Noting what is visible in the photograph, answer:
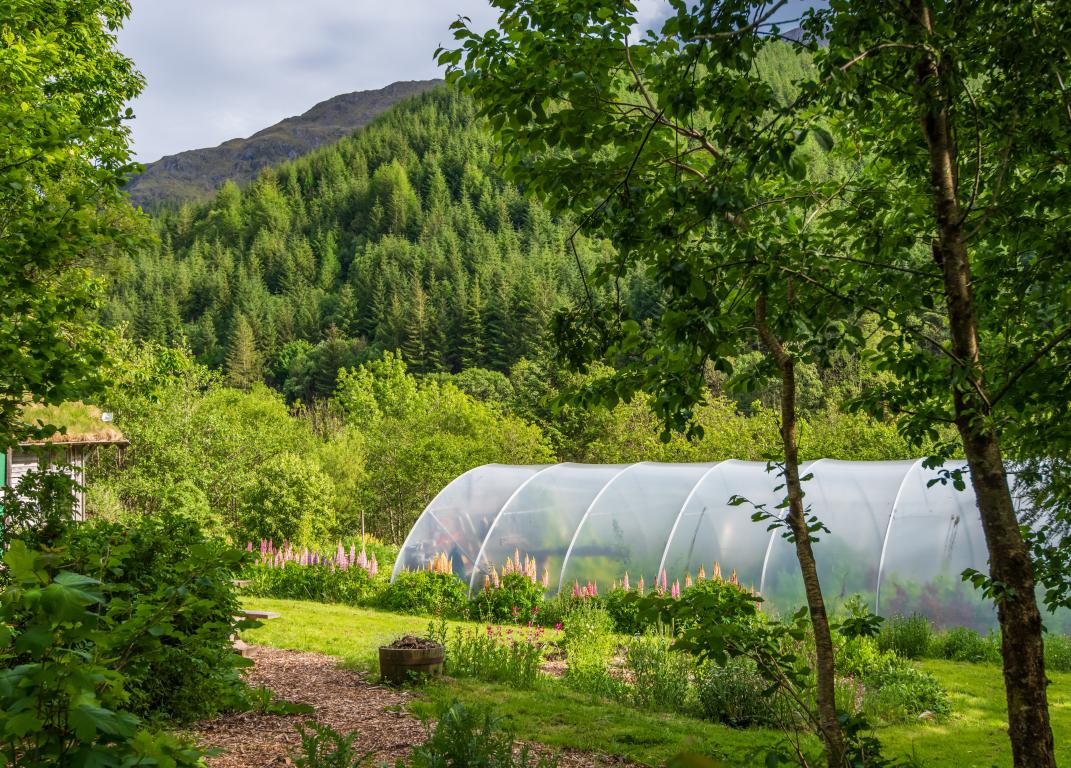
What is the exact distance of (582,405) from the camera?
402cm

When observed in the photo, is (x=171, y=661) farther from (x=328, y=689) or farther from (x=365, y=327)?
(x=365, y=327)

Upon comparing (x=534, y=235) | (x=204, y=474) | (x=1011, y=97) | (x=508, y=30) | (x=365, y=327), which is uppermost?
(x=534, y=235)

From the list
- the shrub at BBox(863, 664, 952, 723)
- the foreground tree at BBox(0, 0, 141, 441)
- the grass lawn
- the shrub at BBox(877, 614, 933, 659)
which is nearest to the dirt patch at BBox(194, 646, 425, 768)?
the grass lawn

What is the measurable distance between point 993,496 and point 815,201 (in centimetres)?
164

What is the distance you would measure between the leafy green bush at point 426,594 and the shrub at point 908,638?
21.4 feet

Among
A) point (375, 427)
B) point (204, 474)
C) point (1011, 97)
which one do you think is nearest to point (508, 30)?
point (1011, 97)

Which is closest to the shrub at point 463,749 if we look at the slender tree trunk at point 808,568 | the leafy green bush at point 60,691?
the slender tree trunk at point 808,568

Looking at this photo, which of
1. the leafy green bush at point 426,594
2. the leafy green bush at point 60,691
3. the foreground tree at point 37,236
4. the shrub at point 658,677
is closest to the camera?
the leafy green bush at point 60,691

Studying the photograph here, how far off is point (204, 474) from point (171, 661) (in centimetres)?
1682

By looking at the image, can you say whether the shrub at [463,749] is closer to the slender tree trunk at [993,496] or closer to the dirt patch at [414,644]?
the slender tree trunk at [993,496]

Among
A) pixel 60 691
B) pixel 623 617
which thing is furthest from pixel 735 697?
pixel 60 691

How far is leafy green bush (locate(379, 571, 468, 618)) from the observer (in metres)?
14.0

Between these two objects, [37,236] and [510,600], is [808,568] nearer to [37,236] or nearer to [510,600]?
[37,236]

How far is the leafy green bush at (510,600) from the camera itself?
43.5ft
